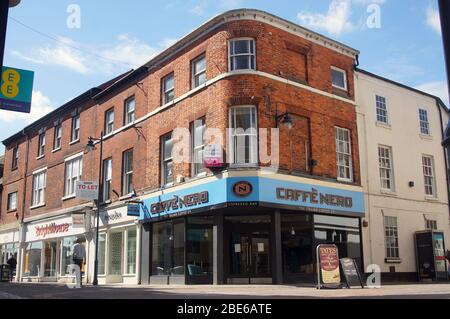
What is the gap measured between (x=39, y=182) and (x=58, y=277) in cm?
636

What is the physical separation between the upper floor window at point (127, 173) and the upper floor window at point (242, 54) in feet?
24.1

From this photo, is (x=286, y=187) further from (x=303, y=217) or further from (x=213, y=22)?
(x=213, y=22)

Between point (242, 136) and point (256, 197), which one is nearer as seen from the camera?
point (256, 197)

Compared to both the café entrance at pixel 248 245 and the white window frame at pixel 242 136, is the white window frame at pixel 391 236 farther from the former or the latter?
the white window frame at pixel 242 136

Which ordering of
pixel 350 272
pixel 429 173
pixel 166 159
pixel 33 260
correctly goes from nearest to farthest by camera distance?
1. pixel 350 272
2. pixel 166 159
3. pixel 429 173
4. pixel 33 260

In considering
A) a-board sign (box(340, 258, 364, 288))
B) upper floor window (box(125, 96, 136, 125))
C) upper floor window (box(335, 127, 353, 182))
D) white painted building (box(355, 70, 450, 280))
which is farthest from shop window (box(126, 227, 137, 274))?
a-board sign (box(340, 258, 364, 288))

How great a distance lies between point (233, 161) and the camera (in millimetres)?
17562

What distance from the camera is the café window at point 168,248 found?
19125mm

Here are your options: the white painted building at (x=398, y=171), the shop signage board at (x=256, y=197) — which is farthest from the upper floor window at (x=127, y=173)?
the white painted building at (x=398, y=171)

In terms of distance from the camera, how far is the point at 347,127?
67.9 ft

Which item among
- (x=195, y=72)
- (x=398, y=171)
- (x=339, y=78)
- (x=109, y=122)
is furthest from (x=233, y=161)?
(x=109, y=122)

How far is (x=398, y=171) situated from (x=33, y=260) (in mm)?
21120

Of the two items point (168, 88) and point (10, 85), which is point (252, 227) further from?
point (10, 85)
